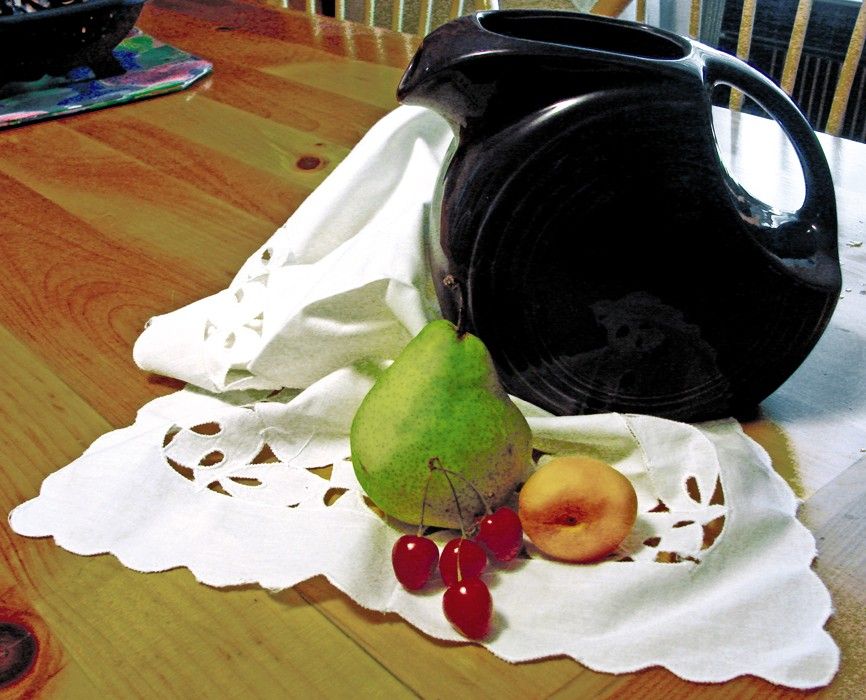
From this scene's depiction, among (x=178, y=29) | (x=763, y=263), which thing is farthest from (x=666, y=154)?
(x=178, y=29)

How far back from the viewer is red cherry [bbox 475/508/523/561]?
1.43ft

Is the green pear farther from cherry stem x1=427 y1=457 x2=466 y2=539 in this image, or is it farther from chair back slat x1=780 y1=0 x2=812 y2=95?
chair back slat x1=780 y1=0 x2=812 y2=95

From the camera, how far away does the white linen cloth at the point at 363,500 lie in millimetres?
401

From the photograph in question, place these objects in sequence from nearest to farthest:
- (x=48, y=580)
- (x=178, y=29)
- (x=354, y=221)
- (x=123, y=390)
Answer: (x=48, y=580) → (x=123, y=390) → (x=354, y=221) → (x=178, y=29)

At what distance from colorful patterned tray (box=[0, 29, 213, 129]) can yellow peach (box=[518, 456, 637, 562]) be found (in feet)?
2.80

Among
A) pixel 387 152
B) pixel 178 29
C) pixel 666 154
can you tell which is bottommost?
pixel 178 29

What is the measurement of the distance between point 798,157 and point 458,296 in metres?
0.21

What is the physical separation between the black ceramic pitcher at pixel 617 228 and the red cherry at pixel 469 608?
16 centimetres

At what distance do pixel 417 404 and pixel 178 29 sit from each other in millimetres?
1150

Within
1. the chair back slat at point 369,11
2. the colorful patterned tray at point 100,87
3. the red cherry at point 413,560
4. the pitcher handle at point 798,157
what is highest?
the pitcher handle at point 798,157

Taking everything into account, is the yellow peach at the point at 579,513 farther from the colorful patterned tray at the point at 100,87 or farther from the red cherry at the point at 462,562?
the colorful patterned tray at the point at 100,87

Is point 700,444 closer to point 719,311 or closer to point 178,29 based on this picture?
point 719,311

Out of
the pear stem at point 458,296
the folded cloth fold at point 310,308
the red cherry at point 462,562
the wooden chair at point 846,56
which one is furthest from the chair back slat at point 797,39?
the red cherry at point 462,562

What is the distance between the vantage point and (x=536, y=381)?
528 millimetres
